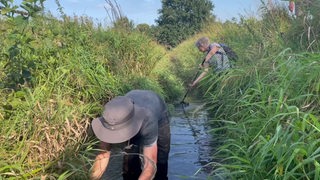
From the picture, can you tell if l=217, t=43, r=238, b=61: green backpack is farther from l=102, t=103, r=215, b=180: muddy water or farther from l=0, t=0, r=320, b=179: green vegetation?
l=102, t=103, r=215, b=180: muddy water

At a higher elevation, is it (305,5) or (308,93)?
(305,5)

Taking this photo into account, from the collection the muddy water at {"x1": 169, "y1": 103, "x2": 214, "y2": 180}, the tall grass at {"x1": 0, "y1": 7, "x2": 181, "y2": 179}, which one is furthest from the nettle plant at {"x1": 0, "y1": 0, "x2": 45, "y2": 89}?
the muddy water at {"x1": 169, "y1": 103, "x2": 214, "y2": 180}

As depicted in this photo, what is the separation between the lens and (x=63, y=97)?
4.91 m

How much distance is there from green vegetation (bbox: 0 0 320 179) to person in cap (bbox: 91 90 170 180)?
0.43 m

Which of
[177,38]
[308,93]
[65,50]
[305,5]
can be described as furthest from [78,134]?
[177,38]

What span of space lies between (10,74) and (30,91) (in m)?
0.26

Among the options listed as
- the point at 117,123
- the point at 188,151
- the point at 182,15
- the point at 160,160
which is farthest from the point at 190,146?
the point at 182,15

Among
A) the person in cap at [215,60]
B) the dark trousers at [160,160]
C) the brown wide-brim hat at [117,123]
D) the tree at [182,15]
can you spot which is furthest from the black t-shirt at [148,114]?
the tree at [182,15]

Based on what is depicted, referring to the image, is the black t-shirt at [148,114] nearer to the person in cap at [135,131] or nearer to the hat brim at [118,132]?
the person in cap at [135,131]

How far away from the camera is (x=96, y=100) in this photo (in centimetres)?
587

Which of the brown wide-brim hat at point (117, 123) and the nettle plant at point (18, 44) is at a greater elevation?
the nettle plant at point (18, 44)

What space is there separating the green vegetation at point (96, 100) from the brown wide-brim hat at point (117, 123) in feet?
1.86

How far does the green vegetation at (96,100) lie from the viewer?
10.4 ft

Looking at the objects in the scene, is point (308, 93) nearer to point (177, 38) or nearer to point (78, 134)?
point (78, 134)
